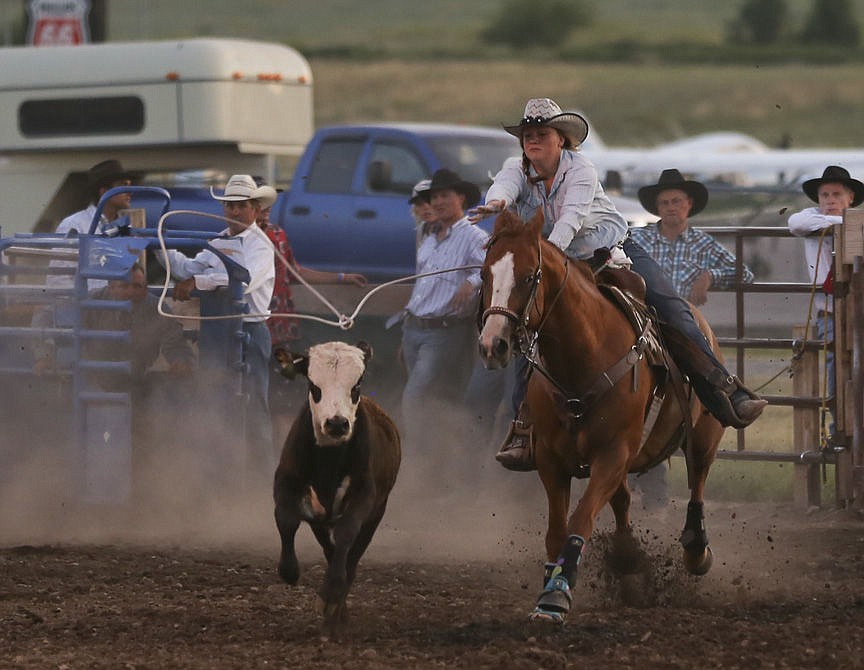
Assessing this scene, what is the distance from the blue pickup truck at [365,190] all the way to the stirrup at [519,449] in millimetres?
6392

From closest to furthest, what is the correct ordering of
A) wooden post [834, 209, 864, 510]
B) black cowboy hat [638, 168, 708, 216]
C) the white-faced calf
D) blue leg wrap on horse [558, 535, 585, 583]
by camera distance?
the white-faced calf → blue leg wrap on horse [558, 535, 585, 583] → wooden post [834, 209, 864, 510] → black cowboy hat [638, 168, 708, 216]

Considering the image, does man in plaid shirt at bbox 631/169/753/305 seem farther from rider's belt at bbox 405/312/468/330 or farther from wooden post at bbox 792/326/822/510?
rider's belt at bbox 405/312/468/330

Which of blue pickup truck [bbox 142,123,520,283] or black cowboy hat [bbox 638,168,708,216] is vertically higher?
black cowboy hat [bbox 638,168,708,216]

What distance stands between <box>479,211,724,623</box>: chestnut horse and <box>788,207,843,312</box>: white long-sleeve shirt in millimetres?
2695

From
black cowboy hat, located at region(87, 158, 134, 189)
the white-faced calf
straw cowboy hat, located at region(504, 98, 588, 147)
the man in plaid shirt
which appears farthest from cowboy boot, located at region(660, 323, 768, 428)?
black cowboy hat, located at region(87, 158, 134, 189)

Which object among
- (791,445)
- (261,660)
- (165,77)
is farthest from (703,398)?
(165,77)

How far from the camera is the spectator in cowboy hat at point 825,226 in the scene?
10109mm

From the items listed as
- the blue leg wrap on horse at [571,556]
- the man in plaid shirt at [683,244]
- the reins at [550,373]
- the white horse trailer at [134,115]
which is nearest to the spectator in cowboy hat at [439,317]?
the man in plaid shirt at [683,244]

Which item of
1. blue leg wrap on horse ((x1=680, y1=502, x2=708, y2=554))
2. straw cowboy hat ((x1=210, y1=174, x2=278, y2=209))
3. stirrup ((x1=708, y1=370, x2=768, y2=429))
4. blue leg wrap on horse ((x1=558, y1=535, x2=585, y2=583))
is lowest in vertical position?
blue leg wrap on horse ((x1=680, y1=502, x2=708, y2=554))

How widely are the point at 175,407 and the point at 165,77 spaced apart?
734cm

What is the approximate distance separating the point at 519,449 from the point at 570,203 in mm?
1178

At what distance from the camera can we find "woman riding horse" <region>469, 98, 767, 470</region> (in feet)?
24.3

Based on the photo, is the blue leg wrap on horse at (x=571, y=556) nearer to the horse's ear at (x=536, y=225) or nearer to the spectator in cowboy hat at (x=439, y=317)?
the horse's ear at (x=536, y=225)

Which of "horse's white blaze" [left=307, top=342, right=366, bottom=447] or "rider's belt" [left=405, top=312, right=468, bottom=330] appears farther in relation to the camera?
"rider's belt" [left=405, top=312, right=468, bottom=330]
